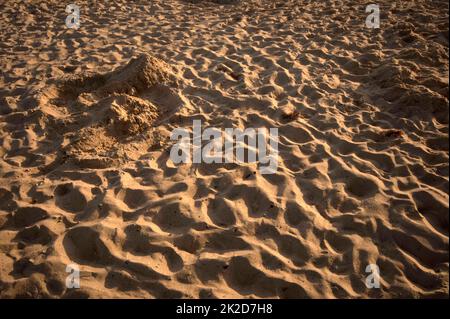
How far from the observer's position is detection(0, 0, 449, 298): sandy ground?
244 cm

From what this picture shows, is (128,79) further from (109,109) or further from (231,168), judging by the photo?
(231,168)

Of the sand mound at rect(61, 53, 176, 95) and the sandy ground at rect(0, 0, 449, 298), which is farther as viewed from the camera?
the sand mound at rect(61, 53, 176, 95)

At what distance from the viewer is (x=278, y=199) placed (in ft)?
9.68

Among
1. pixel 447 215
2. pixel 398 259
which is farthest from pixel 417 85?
pixel 398 259

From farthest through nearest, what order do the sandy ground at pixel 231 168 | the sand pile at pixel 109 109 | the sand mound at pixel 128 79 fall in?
the sand mound at pixel 128 79, the sand pile at pixel 109 109, the sandy ground at pixel 231 168

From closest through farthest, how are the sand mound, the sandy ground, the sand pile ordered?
1. the sandy ground
2. the sand pile
3. the sand mound

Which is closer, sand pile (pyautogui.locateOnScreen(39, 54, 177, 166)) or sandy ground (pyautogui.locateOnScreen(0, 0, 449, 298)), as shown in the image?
sandy ground (pyautogui.locateOnScreen(0, 0, 449, 298))

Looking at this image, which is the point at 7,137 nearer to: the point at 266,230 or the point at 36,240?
the point at 36,240

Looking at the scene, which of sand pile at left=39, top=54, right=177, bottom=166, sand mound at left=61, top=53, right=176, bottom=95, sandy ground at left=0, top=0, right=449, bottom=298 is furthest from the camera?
sand mound at left=61, top=53, right=176, bottom=95

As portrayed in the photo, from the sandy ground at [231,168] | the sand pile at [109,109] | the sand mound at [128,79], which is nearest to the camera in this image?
the sandy ground at [231,168]

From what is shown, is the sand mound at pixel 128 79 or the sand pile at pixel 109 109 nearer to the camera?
the sand pile at pixel 109 109

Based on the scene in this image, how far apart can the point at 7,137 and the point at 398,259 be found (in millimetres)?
4231

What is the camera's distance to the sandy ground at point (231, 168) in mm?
2438
